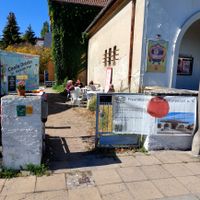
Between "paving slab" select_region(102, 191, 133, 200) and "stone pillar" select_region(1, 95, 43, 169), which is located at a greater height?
"stone pillar" select_region(1, 95, 43, 169)

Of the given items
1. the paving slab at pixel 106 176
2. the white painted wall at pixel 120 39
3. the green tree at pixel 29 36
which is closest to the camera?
the paving slab at pixel 106 176

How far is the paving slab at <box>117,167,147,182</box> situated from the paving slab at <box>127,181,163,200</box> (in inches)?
5.4

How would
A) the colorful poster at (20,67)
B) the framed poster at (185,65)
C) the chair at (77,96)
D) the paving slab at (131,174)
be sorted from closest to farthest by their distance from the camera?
the paving slab at (131,174), the colorful poster at (20,67), the framed poster at (185,65), the chair at (77,96)

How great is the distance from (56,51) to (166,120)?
48.4ft

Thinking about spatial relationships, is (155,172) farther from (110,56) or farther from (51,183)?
(110,56)

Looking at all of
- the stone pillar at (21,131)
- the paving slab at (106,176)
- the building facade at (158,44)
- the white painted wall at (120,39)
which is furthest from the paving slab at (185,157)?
the white painted wall at (120,39)

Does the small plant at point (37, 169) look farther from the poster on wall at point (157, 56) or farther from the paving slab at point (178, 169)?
the poster on wall at point (157, 56)

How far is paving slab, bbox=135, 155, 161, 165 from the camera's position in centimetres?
434

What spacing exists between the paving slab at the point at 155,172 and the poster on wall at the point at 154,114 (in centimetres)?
95

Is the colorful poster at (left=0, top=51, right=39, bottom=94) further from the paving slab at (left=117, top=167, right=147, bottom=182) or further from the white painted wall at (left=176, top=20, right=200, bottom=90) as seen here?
the white painted wall at (left=176, top=20, right=200, bottom=90)

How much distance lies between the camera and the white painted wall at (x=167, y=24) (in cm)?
637

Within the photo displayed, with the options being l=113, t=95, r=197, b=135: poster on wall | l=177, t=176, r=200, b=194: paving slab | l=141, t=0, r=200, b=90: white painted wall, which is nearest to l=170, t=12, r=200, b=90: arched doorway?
l=141, t=0, r=200, b=90: white painted wall

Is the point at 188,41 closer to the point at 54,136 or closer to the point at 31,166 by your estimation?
the point at 54,136

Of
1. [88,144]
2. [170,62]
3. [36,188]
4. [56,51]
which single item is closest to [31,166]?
[36,188]
